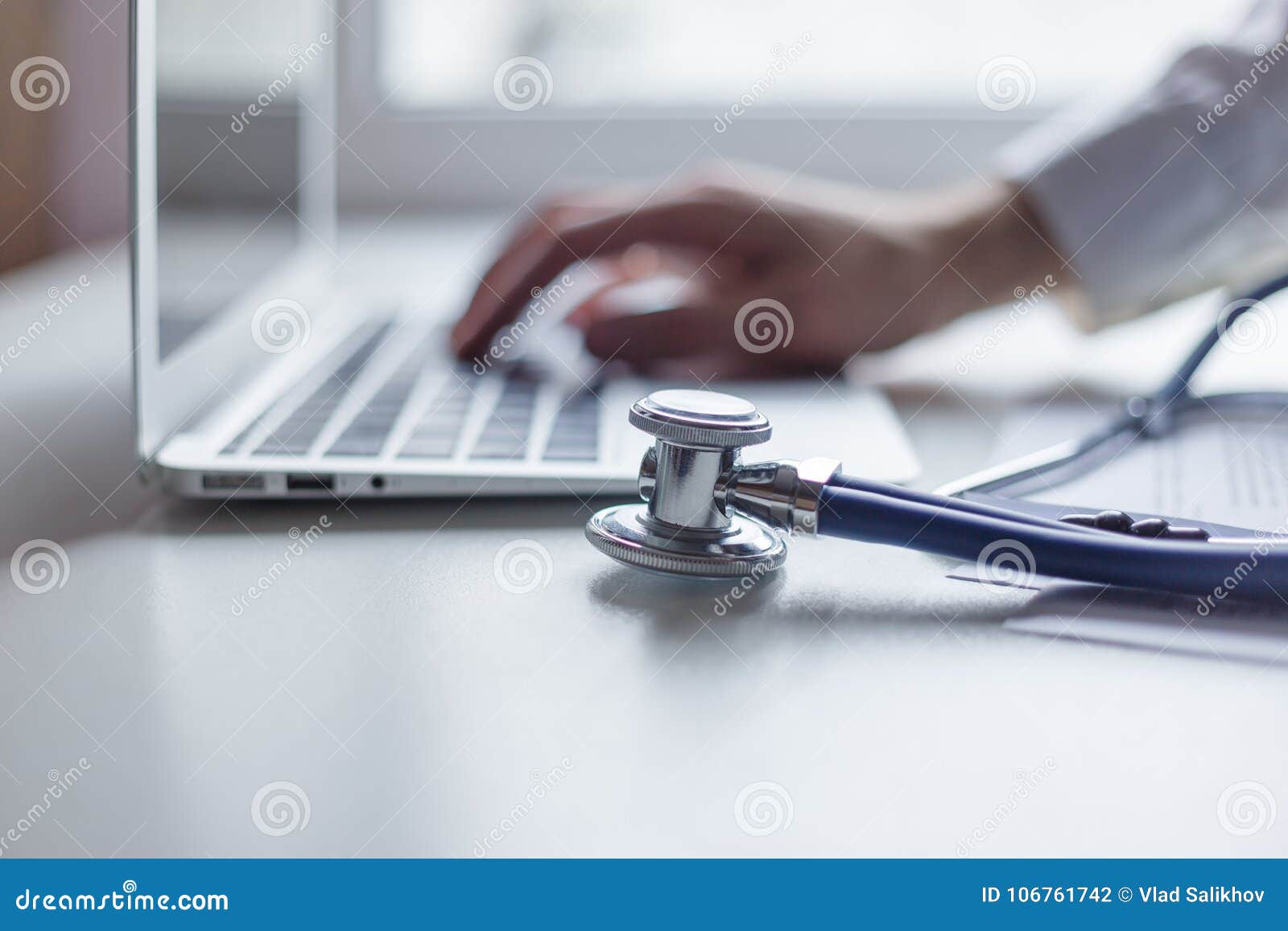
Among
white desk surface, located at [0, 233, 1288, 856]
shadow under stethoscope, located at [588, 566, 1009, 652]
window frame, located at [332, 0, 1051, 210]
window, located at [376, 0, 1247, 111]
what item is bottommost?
white desk surface, located at [0, 233, 1288, 856]

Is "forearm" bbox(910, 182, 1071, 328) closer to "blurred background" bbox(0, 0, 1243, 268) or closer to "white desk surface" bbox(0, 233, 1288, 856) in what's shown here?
"white desk surface" bbox(0, 233, 1288, 856)

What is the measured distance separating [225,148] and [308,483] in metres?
0.36

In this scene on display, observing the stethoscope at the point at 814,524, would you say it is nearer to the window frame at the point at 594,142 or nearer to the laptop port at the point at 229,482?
the laptop port at the point at 229,482

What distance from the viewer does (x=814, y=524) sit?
0.51 meters

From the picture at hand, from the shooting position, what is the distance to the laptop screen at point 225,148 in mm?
665

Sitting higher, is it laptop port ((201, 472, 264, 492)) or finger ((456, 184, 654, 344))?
finger ((456, 184, 654, 344))

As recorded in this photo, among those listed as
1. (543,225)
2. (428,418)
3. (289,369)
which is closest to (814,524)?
(428,418)

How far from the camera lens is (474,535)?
57cm

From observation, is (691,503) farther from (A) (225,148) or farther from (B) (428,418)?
(A) (225,148)

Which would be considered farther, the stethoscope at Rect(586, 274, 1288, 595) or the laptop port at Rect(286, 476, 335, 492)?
the laptop port at Rect(286, 476, 335, 492)

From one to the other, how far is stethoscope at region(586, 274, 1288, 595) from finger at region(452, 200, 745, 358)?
1.33 feet

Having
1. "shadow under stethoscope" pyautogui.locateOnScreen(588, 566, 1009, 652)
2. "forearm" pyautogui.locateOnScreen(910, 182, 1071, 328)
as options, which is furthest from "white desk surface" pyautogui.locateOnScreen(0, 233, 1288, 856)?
"forearm" pyautogui.locateOnScreen(910, 182, 1071, 328)

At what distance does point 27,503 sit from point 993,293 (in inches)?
29.6

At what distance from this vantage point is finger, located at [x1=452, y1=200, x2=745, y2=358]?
93 centimetres
